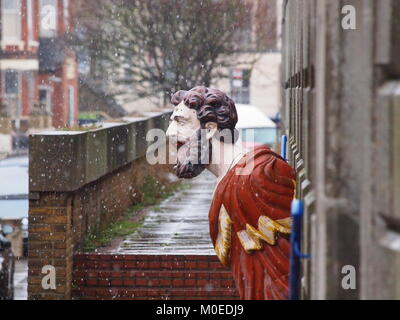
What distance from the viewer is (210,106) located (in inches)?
191

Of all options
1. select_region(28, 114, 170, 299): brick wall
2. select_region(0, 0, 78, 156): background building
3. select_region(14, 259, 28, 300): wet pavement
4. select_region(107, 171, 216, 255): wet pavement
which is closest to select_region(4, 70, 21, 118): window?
select_region(0, 0, 78, 156): background building

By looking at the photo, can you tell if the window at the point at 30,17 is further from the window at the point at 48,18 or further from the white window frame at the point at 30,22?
the window at the point at 48,18

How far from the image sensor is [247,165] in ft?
15.7

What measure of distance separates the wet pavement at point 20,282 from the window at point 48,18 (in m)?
24.8

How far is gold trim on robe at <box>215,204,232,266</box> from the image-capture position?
471 centimetres

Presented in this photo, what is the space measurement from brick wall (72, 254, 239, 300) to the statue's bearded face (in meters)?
4.43

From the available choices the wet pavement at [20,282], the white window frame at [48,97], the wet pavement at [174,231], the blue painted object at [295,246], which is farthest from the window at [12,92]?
the blue painted object at [295,246]

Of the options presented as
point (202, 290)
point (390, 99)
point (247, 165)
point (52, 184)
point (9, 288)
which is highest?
point (390, 99)

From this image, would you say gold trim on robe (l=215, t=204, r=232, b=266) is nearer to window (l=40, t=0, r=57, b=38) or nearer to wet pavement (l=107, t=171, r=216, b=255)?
wet pavement (l=107, t=171, r=216, b=255)

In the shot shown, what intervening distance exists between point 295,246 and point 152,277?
5881 mm

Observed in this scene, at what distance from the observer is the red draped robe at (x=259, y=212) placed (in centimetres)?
458
